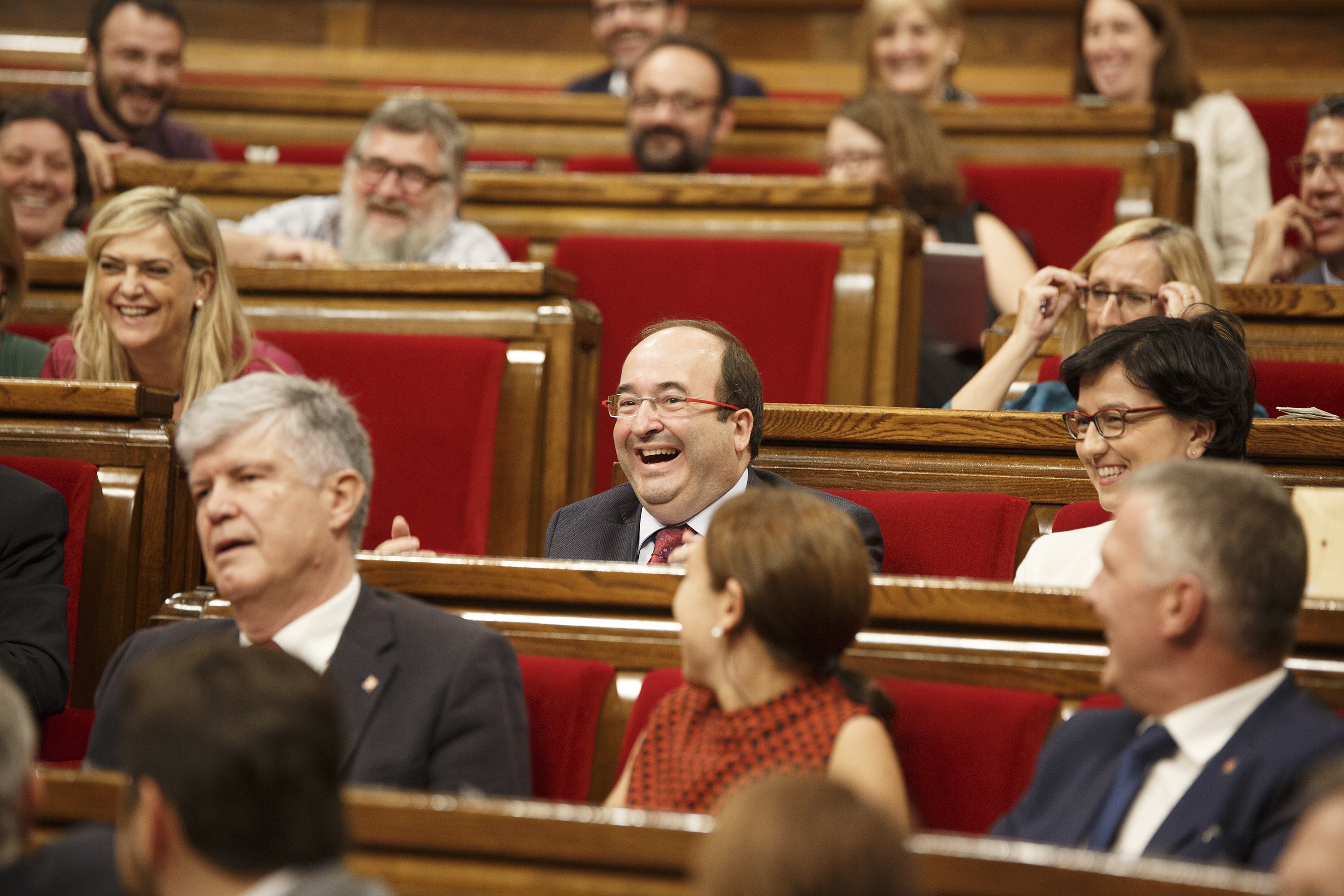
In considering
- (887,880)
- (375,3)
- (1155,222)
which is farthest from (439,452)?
(375,3)

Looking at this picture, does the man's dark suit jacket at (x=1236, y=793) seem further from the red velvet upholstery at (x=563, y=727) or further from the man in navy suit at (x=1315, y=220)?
the man in navy suit at (x=1315, y=220)

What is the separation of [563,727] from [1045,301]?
80 centimetres

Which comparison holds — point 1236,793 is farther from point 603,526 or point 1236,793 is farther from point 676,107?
point 676,107

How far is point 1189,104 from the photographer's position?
7.47 ft

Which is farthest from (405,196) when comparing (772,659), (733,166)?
(772,659)

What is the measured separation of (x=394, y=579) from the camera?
1.01 metres

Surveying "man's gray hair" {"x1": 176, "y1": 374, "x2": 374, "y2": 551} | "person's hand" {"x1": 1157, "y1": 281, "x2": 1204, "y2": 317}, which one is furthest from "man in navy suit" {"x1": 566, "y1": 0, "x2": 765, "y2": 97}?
"man's gray hair" {"x1": 176, "y1": 374, "x2": 374, "y2": 551}

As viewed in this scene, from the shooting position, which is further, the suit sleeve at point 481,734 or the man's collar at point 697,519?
the man's collar at point 697,519

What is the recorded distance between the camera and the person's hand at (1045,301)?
1497 mm

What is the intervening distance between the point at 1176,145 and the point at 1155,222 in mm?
691

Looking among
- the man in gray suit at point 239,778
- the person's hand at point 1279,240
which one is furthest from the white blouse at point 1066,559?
the person's hand at point 1279,240

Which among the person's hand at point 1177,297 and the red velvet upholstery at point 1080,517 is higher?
the person's hand at point 1177,297

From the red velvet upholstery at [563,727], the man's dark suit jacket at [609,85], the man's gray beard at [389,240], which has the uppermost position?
the man's dark suit jacket at [609,85]

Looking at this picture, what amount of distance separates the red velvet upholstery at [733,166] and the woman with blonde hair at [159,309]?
855 millimetres
